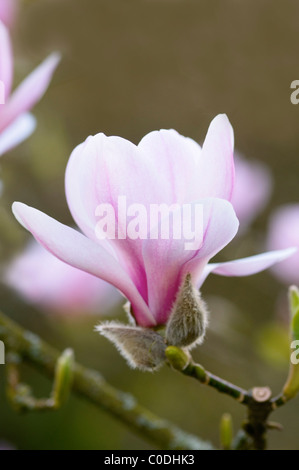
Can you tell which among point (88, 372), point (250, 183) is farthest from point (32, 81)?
point (250, 183)

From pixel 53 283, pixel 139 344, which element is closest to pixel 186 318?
pixel 139 344

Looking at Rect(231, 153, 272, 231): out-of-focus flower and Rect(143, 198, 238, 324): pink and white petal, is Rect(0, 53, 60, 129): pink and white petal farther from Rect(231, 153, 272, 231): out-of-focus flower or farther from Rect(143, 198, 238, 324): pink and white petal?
Rect(231, 153, 272, 231): out-of-focus flower

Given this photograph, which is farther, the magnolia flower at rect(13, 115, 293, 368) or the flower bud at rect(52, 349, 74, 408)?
the flower bud at rect(52, 349, 74, 408)

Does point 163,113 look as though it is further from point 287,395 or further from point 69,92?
point 287,395

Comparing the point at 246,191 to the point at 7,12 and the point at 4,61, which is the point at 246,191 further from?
the point at 4,61

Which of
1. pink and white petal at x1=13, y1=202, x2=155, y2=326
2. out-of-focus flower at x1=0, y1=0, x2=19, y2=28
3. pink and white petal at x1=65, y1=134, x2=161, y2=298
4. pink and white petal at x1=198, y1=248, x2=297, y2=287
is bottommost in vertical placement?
pink and white petal at x1=13, y1=202, x2=155, y2=326

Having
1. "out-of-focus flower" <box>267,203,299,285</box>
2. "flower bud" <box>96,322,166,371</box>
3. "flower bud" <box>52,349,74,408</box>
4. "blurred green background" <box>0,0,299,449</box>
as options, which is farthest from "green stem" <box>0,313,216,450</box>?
"blurred green background" <box>0,0,299,449</box>
